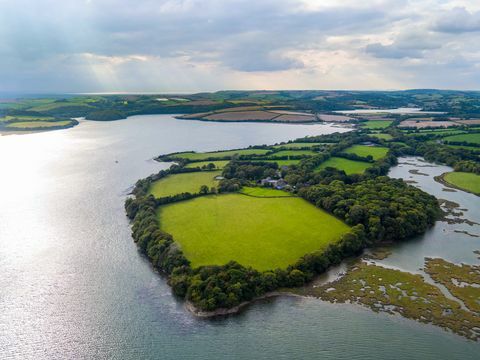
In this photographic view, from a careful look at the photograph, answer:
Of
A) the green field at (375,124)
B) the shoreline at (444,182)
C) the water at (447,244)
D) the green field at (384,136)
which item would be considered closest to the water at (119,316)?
the water at (447,244)

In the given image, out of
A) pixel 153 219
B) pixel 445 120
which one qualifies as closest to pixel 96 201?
pixel 153 219

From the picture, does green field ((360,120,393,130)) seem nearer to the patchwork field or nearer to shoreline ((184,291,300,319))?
the patchwork field

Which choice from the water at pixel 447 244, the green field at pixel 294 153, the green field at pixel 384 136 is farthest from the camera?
the green field at pixel 384 136

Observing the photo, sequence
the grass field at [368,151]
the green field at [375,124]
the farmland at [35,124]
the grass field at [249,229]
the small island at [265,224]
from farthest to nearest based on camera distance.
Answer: the farmland at [35,124] < the green field at [375,124] < the grass field at [368,151] < the grass field at [249,229] < the small island at [265,224]

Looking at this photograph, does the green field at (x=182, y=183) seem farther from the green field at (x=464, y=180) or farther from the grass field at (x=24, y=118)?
the grass field at (x=24, y=118)

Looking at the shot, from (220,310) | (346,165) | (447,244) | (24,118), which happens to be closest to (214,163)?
(346,165)

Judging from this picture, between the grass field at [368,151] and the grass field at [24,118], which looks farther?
the grass field at [24,118]
